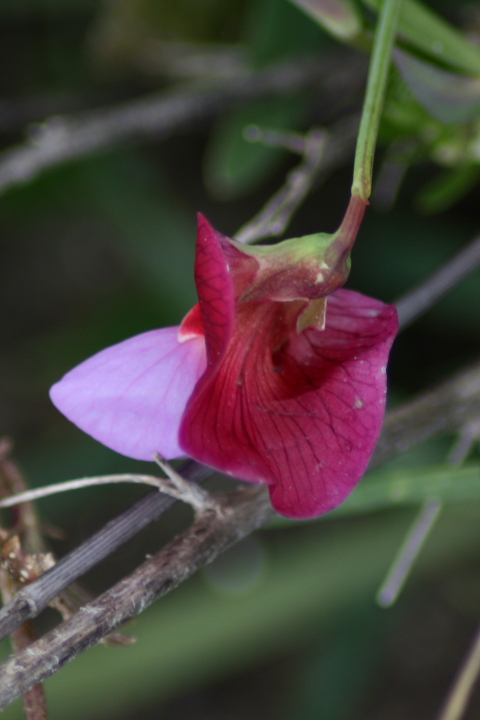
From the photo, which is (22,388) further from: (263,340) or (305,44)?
(263,340)

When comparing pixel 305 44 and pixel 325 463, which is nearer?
pixel 325 463

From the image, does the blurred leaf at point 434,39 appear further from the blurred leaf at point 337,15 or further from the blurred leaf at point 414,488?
the blurred leaf at point 414,488

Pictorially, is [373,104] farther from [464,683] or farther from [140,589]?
[464,683]

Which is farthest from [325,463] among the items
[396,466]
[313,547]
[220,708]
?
[220,708]

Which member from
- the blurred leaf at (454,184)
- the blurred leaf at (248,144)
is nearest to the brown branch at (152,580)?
the blurred leaf at (454,184)

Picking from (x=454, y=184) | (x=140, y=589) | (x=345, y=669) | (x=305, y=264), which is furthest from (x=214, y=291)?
(x=345, y=669)

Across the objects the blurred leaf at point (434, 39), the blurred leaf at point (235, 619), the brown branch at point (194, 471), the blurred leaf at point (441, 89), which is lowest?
the blurred leaf at point (235, 619)
